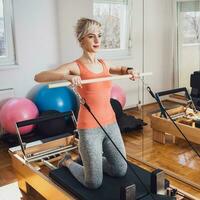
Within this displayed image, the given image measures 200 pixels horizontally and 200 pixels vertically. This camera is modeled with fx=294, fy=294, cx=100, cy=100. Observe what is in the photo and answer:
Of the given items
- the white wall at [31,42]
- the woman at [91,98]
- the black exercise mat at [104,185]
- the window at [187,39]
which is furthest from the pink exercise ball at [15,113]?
the window at [187,39]

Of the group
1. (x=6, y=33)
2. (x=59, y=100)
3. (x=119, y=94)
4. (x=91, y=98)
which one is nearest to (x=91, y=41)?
(x=91, y=98)

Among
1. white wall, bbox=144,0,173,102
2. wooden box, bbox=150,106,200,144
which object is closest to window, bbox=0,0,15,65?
white wall, bbox=144,0,173,102

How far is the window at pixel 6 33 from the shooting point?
10.4 ft

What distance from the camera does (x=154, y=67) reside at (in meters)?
3.06

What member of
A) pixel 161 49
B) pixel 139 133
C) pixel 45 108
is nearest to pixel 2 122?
pixel 45 108

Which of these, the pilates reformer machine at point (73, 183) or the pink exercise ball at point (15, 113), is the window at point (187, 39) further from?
the pink exercise ball at point (15, 113)

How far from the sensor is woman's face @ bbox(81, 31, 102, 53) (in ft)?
A: 6.08

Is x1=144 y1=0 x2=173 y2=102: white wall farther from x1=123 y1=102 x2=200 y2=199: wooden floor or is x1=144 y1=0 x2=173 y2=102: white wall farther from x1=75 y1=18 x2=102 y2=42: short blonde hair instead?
x1=75 y1=18 x2=102 y2=42: short blonde hair

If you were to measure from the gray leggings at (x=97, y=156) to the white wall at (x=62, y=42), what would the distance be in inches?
47.2

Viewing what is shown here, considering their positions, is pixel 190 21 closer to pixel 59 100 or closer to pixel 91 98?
pixel 91 98

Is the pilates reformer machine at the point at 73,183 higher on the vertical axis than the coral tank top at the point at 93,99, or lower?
lower

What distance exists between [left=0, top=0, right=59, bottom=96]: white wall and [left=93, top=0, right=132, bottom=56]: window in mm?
536

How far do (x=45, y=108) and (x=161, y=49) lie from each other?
140cm

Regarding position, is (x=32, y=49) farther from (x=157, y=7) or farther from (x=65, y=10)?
(x=157, y=7)
